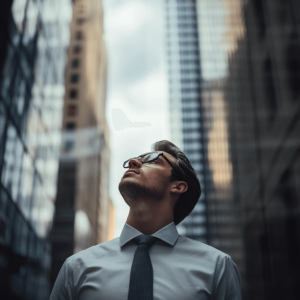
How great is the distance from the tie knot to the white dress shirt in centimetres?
3

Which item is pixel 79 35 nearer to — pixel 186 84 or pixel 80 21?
pixel 80 21

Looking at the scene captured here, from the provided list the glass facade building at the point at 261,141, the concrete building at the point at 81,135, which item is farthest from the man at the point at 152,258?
the concrete building at the point at 81,135

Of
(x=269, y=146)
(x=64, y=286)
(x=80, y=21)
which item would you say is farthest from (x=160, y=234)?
(x=80, y=21)

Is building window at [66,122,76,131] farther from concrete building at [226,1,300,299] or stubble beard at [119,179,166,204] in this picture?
stubble beard at [119,179,166,204]

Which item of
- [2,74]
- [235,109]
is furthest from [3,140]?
[235,109]

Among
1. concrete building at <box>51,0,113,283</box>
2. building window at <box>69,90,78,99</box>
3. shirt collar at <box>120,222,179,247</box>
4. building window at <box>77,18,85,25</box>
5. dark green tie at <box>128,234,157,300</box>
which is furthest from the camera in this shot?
building window at <box>69,90,78,99</box>

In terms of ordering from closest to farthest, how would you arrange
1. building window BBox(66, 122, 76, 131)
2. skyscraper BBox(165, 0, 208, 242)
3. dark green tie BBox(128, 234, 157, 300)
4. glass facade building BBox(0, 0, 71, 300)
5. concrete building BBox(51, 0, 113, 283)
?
dark green tie BBox(128, 234, 157, 300) < glass facade building BBox(0, 0, 71, 300) < concrete building BBox(51, 0, 113, 283) < building window BBox(66, 122, 76, 131) < skyscraper BBox(165, 0, 208, 242)

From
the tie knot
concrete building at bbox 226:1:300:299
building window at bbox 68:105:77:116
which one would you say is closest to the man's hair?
the tie knot

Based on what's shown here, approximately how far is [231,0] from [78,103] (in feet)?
90.2

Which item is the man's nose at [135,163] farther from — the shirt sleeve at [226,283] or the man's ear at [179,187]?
the shirt sleeve at [226,283]

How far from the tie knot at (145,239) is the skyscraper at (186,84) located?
2048 inches

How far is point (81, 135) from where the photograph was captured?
51.3 metres

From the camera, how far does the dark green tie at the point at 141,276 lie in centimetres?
226

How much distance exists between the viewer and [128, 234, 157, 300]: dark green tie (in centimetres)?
226
